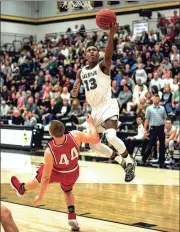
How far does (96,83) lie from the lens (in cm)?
518

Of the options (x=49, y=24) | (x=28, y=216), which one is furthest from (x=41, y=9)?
(x=28, y=216)

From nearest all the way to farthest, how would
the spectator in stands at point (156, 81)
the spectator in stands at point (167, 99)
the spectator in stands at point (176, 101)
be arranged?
the spectator in stands at point (176, 101)
the spectator in stands at point (167, 99)
the spectator in stands at point (156, 81)

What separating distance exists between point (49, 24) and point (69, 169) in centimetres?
2240

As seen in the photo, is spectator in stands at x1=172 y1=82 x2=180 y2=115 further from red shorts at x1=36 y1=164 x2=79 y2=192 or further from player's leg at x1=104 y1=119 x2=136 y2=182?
player's leg at x1=104 y1=119 x2=136 y2=182

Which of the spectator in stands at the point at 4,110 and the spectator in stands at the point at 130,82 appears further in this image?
the spectator in stands at the point at 4,110

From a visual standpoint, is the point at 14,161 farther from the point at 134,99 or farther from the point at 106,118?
the point at 106,118

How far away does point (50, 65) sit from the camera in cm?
2103

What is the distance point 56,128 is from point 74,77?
44.1 ft

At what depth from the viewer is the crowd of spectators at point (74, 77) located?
46.6ft

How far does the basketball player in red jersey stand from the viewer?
5.29 metres

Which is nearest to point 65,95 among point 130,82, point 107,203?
point 130,82

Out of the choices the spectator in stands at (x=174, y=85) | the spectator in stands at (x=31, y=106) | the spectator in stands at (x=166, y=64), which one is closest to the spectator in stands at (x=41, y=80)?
the spectator in stands at (x=31, y=106)

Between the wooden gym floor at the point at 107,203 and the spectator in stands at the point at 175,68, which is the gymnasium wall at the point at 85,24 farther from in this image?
the wooden gym floor at the point at 107,203

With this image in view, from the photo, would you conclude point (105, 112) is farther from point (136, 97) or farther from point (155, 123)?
point (136, 97)
